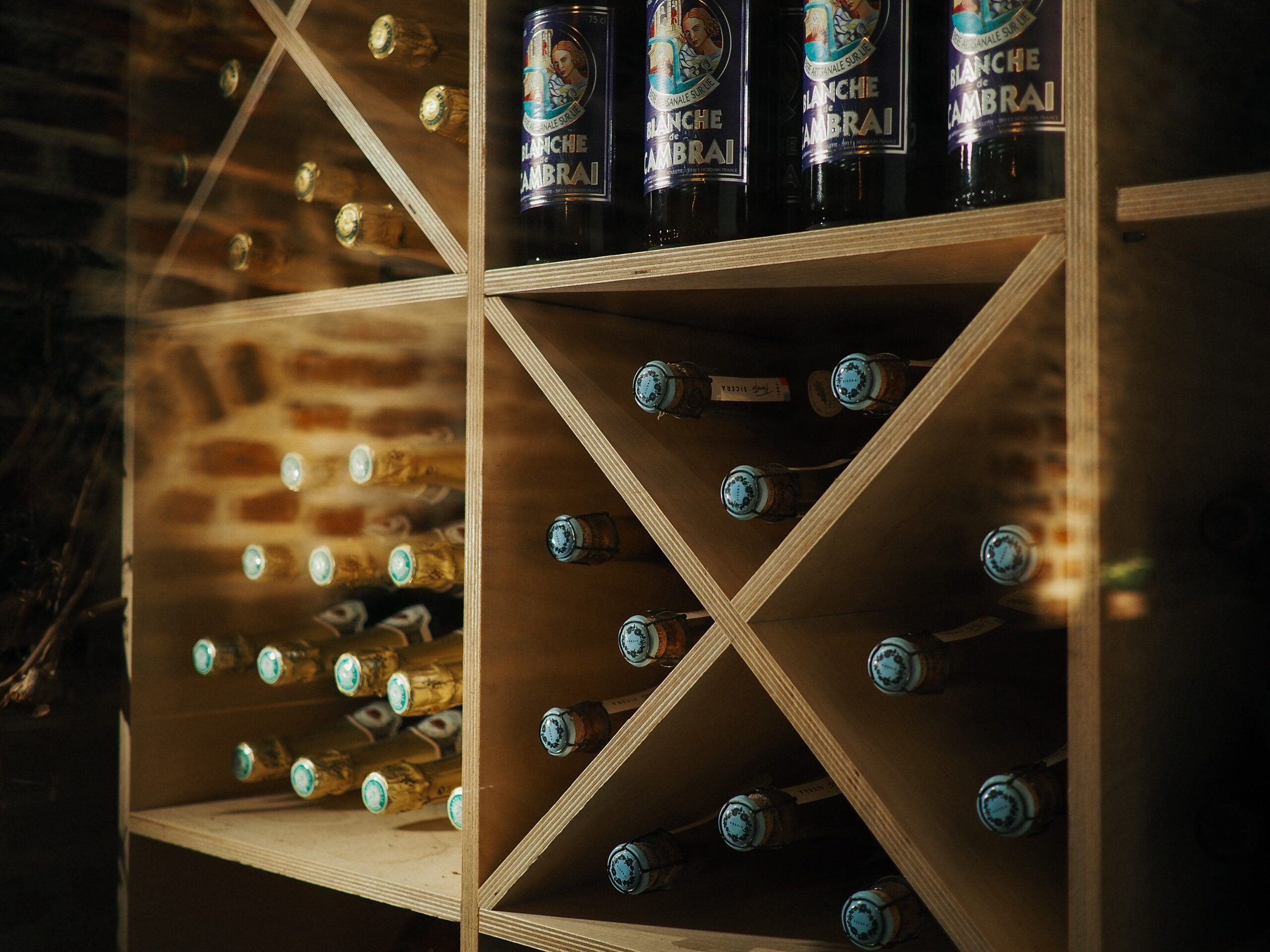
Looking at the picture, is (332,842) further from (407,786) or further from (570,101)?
(570,101)

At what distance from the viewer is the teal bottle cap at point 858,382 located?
0.79 meters

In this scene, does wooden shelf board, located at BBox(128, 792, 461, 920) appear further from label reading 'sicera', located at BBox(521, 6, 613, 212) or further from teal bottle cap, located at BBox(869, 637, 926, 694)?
label reading 'sicera', located at BBox(521, 6, 613, 212)

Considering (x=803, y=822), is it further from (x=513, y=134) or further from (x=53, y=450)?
(x=53, y=450)

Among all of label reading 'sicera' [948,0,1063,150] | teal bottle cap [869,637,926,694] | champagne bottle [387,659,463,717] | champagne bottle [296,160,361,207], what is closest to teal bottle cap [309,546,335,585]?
champagne bottle [387,659,463,717]

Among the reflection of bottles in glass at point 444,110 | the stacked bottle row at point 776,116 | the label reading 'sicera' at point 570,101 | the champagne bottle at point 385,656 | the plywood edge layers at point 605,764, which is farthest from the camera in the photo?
the champagne bottle at point 385,656

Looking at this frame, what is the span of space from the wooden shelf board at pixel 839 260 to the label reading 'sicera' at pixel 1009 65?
0.07 m

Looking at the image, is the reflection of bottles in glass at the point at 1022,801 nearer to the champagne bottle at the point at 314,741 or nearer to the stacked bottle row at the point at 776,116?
the stacked bottle row at the point at 776,116

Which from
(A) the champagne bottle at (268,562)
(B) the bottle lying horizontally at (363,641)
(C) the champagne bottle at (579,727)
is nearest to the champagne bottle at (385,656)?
(B) the bottle lying horizontally at (363,641)

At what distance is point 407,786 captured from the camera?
3.72ft

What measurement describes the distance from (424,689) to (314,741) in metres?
0.28

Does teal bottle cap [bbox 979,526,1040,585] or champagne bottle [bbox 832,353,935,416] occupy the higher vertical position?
champagne bottle [bbox 832,353,935,416]

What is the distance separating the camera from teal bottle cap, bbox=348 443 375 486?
124cm

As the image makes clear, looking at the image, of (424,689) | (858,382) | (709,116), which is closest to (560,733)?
(424,689)

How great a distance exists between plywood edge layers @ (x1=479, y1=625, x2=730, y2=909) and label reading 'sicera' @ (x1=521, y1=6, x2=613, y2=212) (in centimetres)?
39
